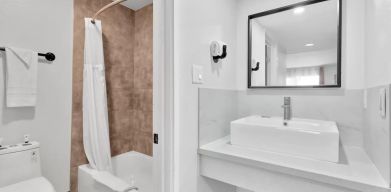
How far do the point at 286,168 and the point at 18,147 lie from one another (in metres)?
2.12

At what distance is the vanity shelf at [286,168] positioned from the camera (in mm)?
781

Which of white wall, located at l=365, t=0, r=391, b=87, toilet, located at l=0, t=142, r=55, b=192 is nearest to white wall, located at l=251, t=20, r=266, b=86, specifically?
white wall, located at l=365, t=0, r=391, b=87

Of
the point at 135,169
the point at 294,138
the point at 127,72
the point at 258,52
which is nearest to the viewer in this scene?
the point at 294,138

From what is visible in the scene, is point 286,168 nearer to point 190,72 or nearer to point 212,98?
point 212,98

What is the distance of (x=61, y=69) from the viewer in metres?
2.00

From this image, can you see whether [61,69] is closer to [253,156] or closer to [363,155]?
[253,156]

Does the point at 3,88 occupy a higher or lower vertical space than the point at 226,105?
higher

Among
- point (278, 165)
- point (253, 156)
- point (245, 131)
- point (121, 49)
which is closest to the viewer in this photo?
point (278, 165)

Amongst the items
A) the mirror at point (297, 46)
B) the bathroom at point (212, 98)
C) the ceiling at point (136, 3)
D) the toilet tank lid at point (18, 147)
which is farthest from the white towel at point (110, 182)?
the ceiling at point (136, 3)

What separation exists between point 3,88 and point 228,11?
2.07 m

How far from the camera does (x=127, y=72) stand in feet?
8.41

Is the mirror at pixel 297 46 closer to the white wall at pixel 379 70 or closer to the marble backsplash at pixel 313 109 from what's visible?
the marble backsplash at pixel 313 109

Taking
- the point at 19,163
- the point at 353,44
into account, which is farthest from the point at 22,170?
the point at 353,44

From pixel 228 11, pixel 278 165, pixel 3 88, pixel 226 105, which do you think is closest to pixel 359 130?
pixel 278 165
